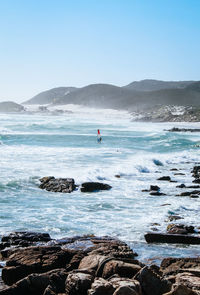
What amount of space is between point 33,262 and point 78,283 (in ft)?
5.82

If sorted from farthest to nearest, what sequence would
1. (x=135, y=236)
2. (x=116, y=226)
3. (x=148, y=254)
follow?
(x=116, y=226), (x=135, y=236), (x=148, y=254)

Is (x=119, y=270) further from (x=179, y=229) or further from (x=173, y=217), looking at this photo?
(x=173, y=217)

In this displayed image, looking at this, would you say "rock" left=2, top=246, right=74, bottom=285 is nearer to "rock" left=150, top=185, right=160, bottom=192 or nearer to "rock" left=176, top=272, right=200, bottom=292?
"rock" left=176, top=272, right=200, bottom=292

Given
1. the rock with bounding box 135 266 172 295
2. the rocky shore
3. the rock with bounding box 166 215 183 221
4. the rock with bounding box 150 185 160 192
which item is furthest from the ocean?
the rock with bounding box 135 266 172 295

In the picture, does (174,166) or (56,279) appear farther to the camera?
(174,166)

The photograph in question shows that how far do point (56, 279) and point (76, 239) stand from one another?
402 centimetres

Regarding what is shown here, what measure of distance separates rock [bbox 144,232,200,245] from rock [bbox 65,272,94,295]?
4656 millimetres

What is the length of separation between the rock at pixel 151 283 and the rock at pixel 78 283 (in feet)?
2.33

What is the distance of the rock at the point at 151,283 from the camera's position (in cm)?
543

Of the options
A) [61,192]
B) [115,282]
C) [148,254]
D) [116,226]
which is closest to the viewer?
[115,282]

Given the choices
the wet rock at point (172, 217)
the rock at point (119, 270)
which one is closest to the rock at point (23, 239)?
the rock at point (119, 270)

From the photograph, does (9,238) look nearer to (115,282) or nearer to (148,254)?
(148,254)

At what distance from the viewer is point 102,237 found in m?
10.4

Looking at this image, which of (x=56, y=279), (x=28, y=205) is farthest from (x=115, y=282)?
(x=28, y=205)
